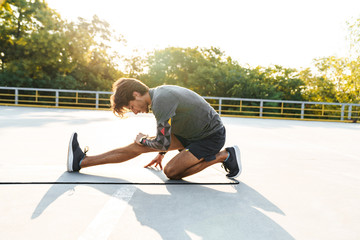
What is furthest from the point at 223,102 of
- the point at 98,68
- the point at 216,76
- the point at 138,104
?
the point at 138,104

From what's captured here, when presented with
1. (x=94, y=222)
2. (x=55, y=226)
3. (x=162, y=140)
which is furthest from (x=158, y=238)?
(x=162, y=140)

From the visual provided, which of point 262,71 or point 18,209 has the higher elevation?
point 262,71

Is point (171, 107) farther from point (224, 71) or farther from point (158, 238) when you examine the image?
point (224, 71)

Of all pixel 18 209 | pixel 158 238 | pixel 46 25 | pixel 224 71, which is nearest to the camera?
pixel 158 238

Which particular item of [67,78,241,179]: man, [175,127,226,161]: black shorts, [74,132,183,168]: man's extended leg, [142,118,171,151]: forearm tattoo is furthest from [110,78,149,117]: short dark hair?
[175,127,226,161]: black shorts

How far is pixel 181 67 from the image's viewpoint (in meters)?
28.1

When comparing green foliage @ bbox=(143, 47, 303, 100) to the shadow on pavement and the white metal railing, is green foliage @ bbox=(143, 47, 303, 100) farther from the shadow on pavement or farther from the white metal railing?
the shadow on pavement

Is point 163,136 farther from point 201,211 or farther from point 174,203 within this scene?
point 201,211

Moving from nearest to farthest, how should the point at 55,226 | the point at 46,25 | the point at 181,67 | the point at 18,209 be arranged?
the point at 55,226, the point at 18,209, the point at 46,25, the point at 181,67

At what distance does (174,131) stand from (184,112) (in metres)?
0.25

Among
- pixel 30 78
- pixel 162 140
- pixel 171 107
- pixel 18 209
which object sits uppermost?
pixel 30 78

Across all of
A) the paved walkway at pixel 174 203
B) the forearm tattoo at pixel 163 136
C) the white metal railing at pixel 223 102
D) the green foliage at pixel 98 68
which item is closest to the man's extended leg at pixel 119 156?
the paved walkway at pixel 174 203

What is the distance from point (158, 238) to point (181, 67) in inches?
1069

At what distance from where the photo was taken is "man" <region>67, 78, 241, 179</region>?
2348 mm
